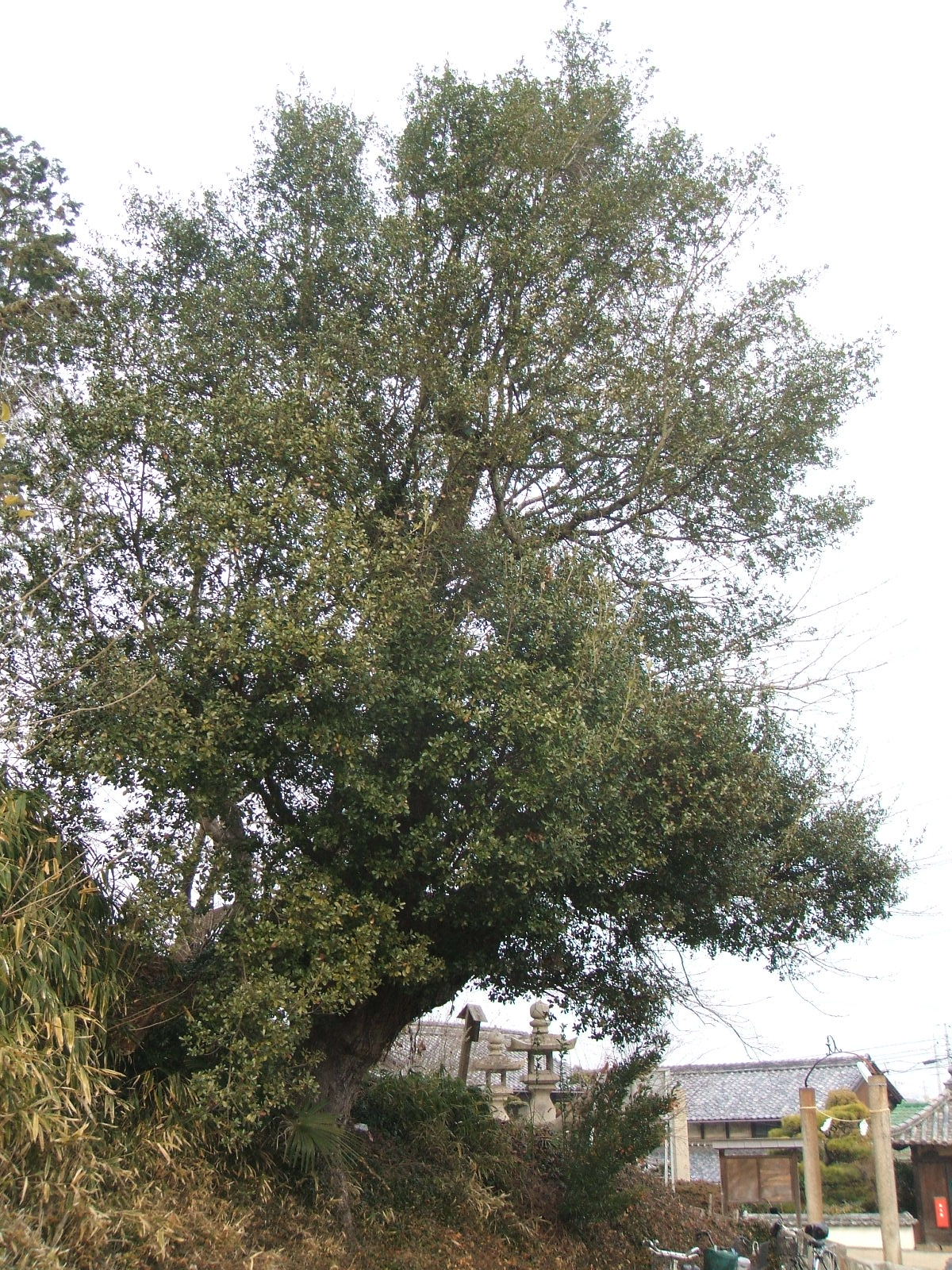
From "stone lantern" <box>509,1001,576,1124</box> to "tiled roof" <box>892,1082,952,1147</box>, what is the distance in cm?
1140

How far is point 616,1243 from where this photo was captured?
37.6 feet

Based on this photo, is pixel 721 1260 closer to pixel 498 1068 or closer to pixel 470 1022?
pixel 470 1022

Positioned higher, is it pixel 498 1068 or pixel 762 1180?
pixel 498 1068

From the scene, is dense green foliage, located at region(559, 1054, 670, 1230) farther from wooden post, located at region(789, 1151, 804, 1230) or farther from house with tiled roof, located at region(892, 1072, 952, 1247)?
house with tiled roof, located at region(892, 1072, 952, 1247)

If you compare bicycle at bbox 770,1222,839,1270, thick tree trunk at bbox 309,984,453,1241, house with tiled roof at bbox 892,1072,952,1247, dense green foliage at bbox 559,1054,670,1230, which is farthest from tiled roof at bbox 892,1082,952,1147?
thick tree trunk at bbox 309,984,453,1241

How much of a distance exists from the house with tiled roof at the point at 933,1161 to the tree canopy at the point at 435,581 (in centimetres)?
1423

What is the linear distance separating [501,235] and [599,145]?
2.40 meters

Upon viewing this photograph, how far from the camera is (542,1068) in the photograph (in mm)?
14320

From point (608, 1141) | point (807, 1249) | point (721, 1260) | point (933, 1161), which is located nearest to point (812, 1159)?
point (807, 1249)

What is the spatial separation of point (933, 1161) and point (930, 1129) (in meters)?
0.98

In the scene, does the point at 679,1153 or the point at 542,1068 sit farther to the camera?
the point at 679,1153

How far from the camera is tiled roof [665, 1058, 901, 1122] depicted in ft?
92.3

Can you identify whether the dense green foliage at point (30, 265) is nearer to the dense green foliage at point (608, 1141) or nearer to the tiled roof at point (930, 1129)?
the dense green foliage at point (608, 1141)

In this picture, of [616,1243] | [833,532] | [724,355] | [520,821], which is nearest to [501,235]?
[724,355]
